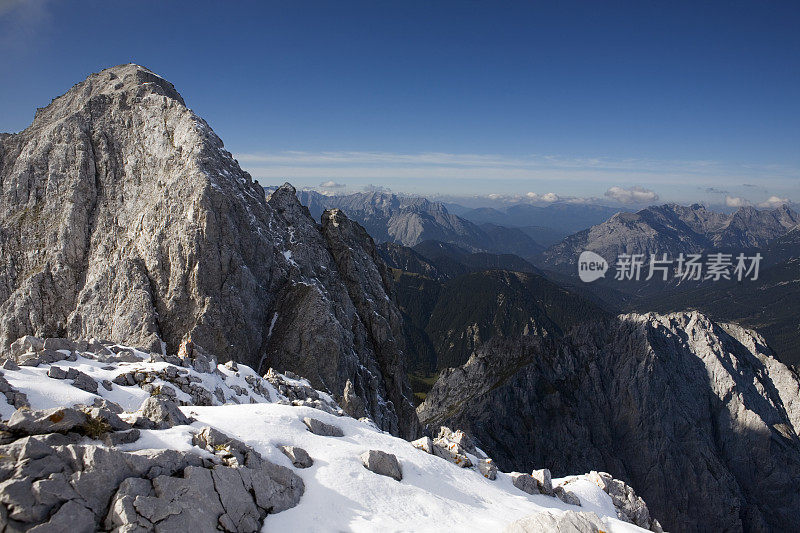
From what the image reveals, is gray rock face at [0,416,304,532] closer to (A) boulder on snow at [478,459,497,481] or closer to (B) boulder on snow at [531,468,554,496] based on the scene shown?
(A) boulder on snow at [478,459,497,481]

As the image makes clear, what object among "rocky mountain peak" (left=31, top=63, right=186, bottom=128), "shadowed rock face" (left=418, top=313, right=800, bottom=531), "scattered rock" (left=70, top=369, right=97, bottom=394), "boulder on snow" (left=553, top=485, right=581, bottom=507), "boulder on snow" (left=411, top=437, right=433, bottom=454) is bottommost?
"shadowed rock face" (left=418, top=313, right=800, bottom=531)

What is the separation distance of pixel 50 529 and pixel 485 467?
75.5 feet

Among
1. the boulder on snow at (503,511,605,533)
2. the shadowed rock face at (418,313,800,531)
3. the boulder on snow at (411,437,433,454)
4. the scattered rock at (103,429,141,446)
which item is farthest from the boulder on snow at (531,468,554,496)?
the shadowed rock face at (418,313,800,531)

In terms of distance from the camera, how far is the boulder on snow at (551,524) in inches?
618

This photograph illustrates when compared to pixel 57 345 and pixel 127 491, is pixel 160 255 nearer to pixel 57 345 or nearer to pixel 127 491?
pixel 57 345

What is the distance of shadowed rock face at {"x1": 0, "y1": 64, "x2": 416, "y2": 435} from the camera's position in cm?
5403

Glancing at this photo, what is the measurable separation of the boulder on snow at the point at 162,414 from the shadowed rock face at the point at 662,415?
3512 inches

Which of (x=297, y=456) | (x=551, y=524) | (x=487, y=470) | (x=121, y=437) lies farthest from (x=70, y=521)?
(x=487, y=470)

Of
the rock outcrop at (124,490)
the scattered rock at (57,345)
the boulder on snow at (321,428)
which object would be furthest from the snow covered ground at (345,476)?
the scattered rock at (57,345)

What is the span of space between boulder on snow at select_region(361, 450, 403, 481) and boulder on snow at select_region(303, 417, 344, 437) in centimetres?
373

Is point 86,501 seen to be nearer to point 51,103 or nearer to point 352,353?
point 352,353

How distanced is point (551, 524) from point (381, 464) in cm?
832

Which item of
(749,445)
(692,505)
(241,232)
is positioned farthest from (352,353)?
(749,445)

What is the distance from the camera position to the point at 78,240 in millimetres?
58438
